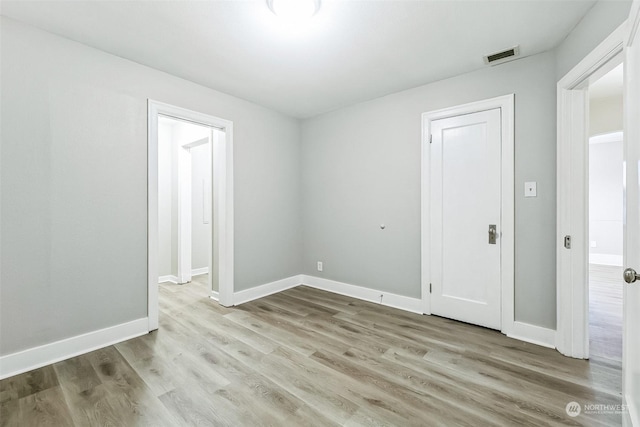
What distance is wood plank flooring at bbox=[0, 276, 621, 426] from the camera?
1617 mm

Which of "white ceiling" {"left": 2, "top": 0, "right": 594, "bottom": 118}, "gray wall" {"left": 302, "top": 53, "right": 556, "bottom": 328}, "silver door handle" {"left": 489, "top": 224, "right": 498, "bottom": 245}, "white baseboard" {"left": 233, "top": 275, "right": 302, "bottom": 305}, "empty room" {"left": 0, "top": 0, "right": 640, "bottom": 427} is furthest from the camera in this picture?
"white baseboard" {"left": 233, "top": 275, "right": 302, "bottom": 305}

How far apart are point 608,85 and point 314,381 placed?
488 centimetres

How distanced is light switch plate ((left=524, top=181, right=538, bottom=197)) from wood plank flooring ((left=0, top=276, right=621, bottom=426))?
53.3 inches

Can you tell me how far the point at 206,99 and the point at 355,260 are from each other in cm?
274

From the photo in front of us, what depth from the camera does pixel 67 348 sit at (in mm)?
2246

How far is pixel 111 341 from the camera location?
2.47 meters

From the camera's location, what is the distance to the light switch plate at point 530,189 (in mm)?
2502

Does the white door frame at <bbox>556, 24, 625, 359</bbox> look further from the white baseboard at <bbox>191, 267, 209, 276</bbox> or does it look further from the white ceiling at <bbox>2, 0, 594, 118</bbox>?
the white baseboard at <bbox>191, 267, 209, 276</bbox>

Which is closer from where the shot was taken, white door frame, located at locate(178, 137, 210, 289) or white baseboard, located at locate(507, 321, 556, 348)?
white baseboard, located at locate(507, 321, 556, 348)

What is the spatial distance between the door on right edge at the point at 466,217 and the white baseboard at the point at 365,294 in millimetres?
247

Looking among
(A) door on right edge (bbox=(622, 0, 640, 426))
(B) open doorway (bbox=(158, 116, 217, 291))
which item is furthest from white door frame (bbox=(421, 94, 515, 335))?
(B) open doorway (bbox=(158, 116, 217, 291))

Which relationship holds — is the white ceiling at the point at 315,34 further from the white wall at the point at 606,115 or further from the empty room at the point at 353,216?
the white wall at the point at 606,115

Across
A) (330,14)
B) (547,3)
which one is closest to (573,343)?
(547,3)

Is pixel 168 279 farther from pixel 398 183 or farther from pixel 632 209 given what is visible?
pixel 632 209
